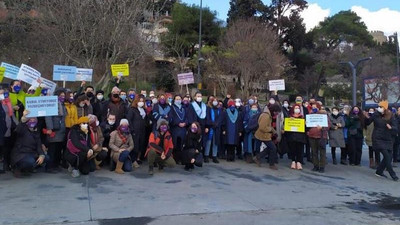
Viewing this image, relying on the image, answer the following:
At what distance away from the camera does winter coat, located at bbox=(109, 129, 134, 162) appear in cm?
977

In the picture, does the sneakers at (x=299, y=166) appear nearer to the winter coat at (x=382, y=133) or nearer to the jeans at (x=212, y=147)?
the winter coat at (x=382, y=133)

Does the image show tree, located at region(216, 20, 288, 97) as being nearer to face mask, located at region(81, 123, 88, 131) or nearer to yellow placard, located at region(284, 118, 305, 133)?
yellow placard, located at region(284, 118, 305, 133)

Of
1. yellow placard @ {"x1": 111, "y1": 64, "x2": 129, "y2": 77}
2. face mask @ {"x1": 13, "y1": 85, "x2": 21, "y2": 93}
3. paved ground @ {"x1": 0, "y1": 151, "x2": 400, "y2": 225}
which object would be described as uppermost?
yellow placard @ {"x1": 111, "y1": 64, "x2": 129, "y2": 77}

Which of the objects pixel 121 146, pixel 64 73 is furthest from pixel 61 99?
pixel 64 73

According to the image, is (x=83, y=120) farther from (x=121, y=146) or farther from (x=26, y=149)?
(x=26, y=149)

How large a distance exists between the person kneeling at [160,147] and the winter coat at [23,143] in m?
2.50

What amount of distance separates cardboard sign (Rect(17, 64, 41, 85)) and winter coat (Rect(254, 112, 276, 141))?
591cm

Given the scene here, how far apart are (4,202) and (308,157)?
9.01m

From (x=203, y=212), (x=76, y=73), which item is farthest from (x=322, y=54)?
(x=203, y=212)

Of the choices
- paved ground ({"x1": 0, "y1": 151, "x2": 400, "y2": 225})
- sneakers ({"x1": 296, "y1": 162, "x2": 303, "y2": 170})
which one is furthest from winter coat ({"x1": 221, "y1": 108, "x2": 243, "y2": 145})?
sneakers ({"x1": 296, "y1": 162, "x2": 303, "y2": 170})

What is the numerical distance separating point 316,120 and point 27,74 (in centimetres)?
758

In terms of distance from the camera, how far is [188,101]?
37.0ft

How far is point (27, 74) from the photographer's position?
10.1m

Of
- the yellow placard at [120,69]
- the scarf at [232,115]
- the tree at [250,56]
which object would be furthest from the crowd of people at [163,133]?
the tree at [250,56]
